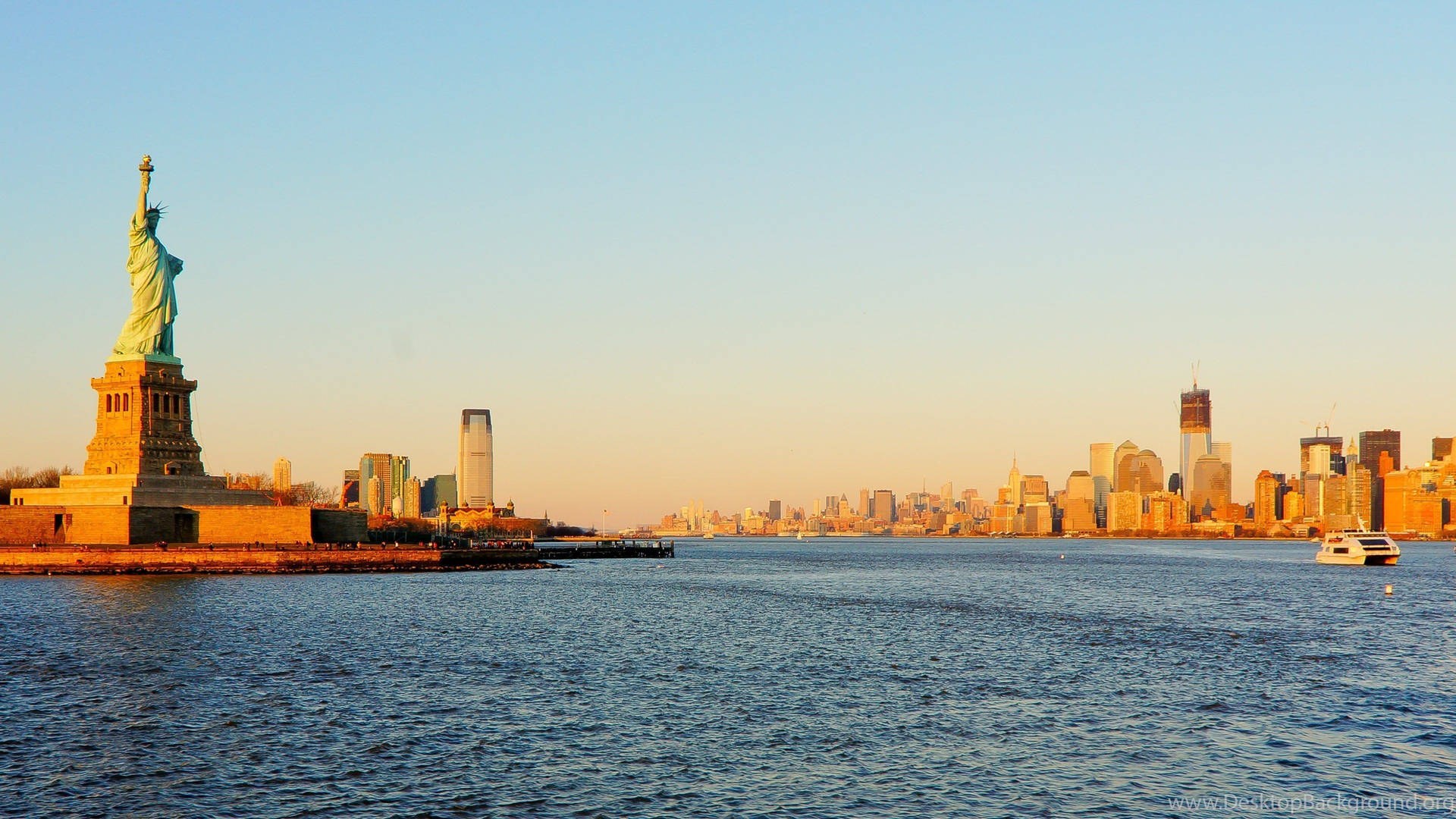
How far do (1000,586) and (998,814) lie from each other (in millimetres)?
→ 78265

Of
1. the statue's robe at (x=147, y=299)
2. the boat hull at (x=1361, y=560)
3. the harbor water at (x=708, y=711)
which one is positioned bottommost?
the boat hull at (x=1361, y=560)

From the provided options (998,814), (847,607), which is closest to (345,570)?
(847,607)

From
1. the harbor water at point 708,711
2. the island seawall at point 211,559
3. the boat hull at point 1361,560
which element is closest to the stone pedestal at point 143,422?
the island seawall at point 211,559

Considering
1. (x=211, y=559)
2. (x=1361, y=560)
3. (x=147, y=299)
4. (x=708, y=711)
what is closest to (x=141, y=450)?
(x=211, y=559)

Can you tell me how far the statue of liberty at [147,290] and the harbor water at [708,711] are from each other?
31639 millimetres

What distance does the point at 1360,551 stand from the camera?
138 m

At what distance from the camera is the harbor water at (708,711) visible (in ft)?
86.6

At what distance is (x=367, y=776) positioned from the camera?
90.9 feet

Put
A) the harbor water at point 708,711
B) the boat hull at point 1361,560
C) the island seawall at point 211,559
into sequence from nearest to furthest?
the harbor water at point 708,711, the island seawall at point 211,559, the boat hull at point 1361,560

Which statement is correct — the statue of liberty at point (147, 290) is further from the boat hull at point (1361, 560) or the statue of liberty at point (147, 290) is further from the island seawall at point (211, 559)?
the boat hull at point (1361, 560)

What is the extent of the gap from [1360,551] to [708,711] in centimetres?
12527

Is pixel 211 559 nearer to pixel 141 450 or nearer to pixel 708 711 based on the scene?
pixel 141 450

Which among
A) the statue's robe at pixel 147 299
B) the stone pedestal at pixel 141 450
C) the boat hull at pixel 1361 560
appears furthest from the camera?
the boat hull at pixel 1361 560

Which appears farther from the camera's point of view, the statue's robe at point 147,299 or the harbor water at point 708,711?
the statue's robe at point 147,299
